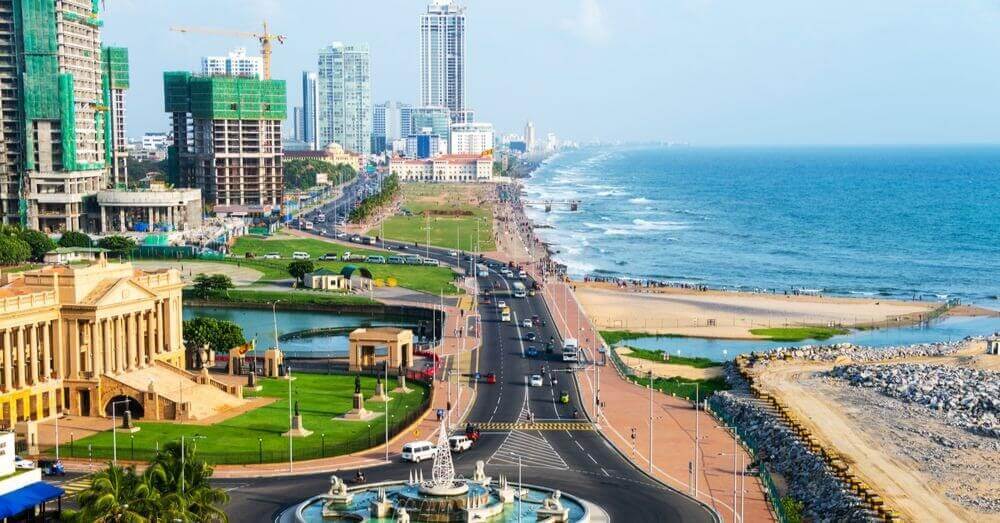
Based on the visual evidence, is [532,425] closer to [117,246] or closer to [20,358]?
[20,358]

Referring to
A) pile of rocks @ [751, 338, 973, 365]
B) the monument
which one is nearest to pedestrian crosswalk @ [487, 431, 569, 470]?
the monument

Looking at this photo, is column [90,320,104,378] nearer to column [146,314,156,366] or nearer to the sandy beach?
column [146,314,156,366]

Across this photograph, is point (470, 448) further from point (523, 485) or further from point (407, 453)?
point (523, 485)

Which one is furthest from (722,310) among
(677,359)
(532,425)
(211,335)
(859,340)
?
(532,425)

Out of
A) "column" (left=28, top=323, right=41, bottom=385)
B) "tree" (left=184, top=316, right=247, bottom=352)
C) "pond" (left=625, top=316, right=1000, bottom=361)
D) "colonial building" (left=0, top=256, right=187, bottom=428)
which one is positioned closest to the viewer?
"colonial building" (left=0, top=256, right=187, bottom=428)

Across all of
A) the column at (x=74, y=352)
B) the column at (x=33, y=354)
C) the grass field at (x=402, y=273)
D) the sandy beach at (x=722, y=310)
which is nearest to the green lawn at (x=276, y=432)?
the column at (x=74, y=352)

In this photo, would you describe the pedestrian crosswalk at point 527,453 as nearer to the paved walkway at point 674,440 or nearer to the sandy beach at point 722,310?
the paved walkway at point 674,440

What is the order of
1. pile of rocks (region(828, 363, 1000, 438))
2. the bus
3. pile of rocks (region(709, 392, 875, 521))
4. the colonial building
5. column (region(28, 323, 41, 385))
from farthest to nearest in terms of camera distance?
the bus < pile of rocks (region(828, 363, 1000, 438)) < column (region(28, 323, 41, 385)) < the colonial building < pile of rocks (region(709, 392, 875, 521))
